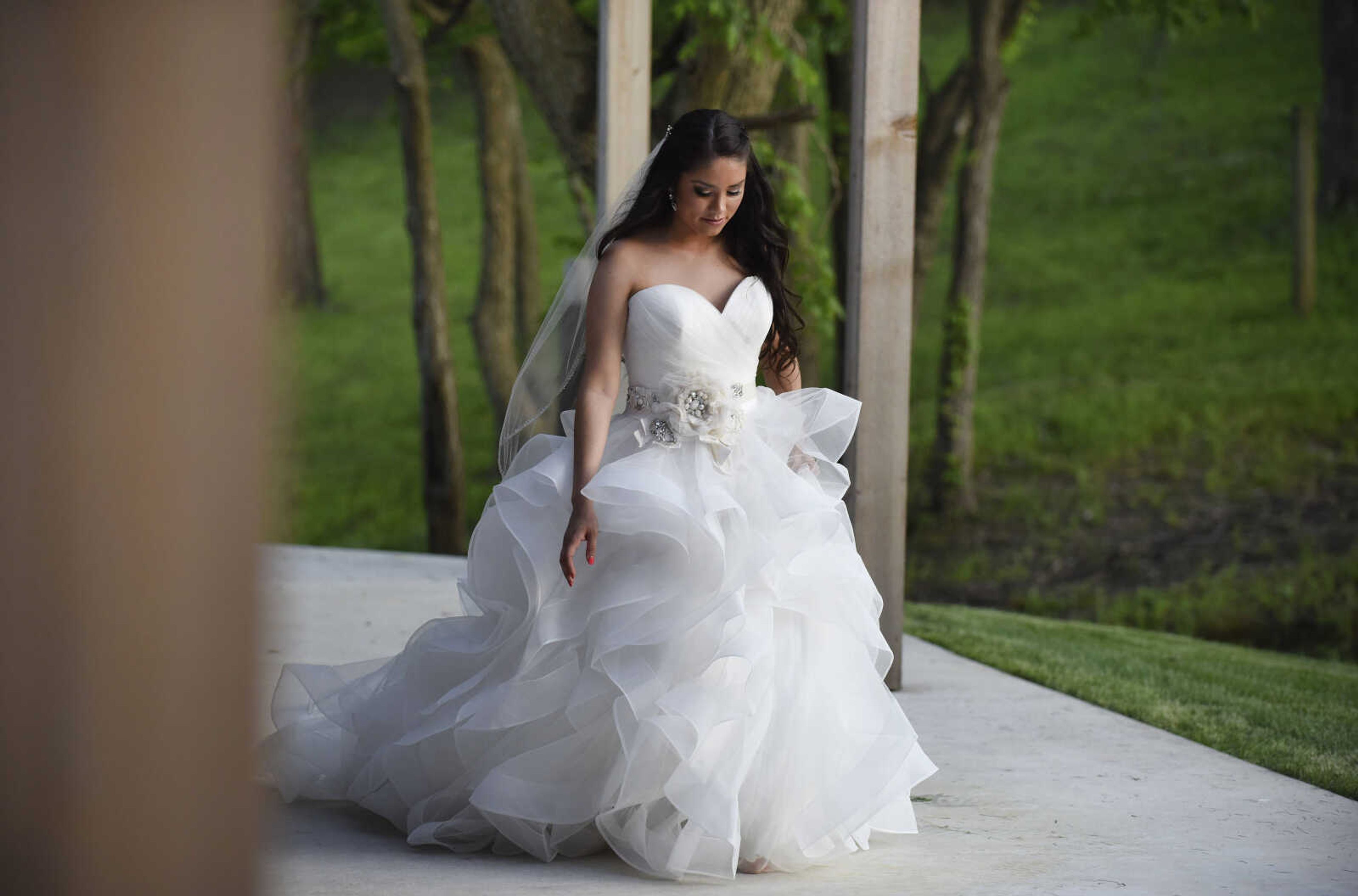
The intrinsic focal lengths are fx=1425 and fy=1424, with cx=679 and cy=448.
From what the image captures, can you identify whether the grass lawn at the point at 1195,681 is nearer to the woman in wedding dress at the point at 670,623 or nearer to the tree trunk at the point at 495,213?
the woman in wedding dress at the point at 670,623

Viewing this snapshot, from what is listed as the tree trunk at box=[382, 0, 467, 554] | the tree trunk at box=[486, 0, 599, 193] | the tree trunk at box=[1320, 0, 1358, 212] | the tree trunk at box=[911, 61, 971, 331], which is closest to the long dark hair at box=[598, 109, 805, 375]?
the tree trunk at box=[486, 0, 599, 193]

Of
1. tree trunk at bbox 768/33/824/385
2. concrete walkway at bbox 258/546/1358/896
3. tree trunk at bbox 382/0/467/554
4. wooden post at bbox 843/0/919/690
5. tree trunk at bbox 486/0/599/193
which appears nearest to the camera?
concrete walkway at bbox 258/546/1358/896

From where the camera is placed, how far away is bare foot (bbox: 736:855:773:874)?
325 centimetres

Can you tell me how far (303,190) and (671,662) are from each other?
1644 cm

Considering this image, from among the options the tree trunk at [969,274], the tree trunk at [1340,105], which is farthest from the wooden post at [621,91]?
the tree trunk at [1340,105]

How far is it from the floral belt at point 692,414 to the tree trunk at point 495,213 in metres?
8.11

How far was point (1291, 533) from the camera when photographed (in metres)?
10.7

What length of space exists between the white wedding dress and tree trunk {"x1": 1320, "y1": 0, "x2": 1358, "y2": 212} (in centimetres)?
1488

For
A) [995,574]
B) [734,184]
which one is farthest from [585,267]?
[995,574]

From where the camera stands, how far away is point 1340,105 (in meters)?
16.3

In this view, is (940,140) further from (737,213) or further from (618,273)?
(618,273)

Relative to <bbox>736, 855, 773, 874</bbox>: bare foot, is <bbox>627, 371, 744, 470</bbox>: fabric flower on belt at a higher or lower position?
higher

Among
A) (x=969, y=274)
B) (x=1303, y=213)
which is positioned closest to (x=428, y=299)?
(x=969, y=274)

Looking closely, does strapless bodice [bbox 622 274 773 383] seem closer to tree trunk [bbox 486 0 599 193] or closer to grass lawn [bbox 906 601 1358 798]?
grass lawn [bbox 906 601 1358 798]
